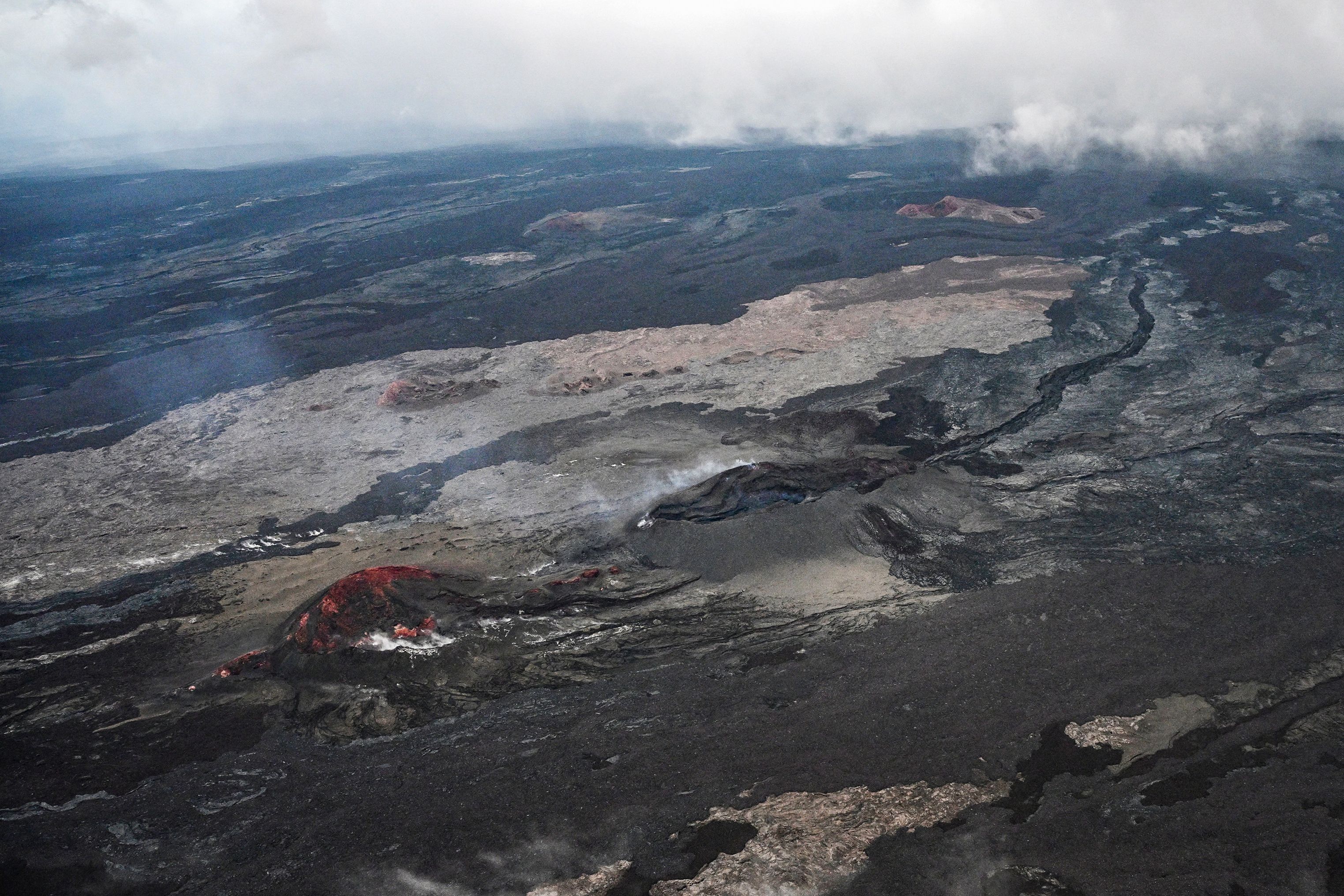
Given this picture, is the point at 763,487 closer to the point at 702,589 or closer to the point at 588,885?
the point at 702,589

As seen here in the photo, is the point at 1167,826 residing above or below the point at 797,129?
below

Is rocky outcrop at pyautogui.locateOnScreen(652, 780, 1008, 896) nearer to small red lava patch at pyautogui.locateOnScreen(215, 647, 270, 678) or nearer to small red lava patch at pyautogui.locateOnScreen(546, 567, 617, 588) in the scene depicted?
small red lava patch at pyautogui.locateOnScreen(546, 567, 617, 588)

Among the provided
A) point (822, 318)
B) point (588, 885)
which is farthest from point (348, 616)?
point (822, 318)

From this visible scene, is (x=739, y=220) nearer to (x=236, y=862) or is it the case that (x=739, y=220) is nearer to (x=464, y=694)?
(x=464, y=694)

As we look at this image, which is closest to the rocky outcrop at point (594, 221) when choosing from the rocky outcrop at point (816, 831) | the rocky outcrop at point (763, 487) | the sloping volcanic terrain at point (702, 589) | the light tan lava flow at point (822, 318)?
the sloping volcanic terrain at point (702, 589)

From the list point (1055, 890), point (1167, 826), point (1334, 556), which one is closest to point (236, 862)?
point (1055, 890)

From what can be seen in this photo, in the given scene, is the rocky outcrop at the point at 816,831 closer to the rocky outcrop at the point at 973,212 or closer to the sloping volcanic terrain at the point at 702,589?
the sloping volcanic terrain at the point at 702,589
